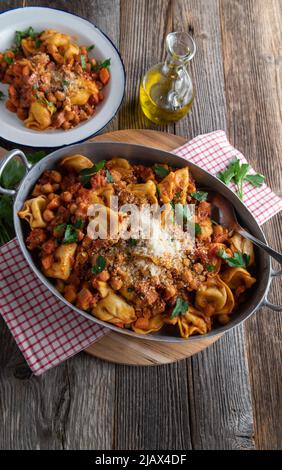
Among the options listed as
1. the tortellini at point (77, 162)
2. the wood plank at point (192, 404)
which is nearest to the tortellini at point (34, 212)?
the tortellini at point (77, 162)

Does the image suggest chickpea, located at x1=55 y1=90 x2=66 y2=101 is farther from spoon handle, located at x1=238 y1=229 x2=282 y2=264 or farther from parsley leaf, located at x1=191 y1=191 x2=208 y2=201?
spoon handle, located at x1=238 y1=229 x2=282 y2=264

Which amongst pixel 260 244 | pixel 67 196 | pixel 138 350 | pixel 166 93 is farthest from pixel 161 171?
pixel 138 350

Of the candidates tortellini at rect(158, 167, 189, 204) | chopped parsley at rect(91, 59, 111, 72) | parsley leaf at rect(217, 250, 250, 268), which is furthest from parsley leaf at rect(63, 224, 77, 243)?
chopped parsley at rect(91, 59, 111, 72)

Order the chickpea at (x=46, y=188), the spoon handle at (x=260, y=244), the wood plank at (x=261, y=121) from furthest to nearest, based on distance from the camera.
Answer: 1. the wood plank at (x=261, y=121)
2. the chickpea at (x=46, y=188)
3. the spoon handle at (x=260, y=244)

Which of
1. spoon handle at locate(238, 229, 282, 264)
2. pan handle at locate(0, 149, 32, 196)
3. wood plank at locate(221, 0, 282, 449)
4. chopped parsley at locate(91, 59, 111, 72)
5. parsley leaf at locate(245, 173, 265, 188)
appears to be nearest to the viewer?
pan handle at locate(0, 149, 32, 196)

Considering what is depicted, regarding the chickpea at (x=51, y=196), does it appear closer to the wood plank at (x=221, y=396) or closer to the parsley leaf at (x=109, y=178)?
the parsley leaf at (x=109, y=178)
